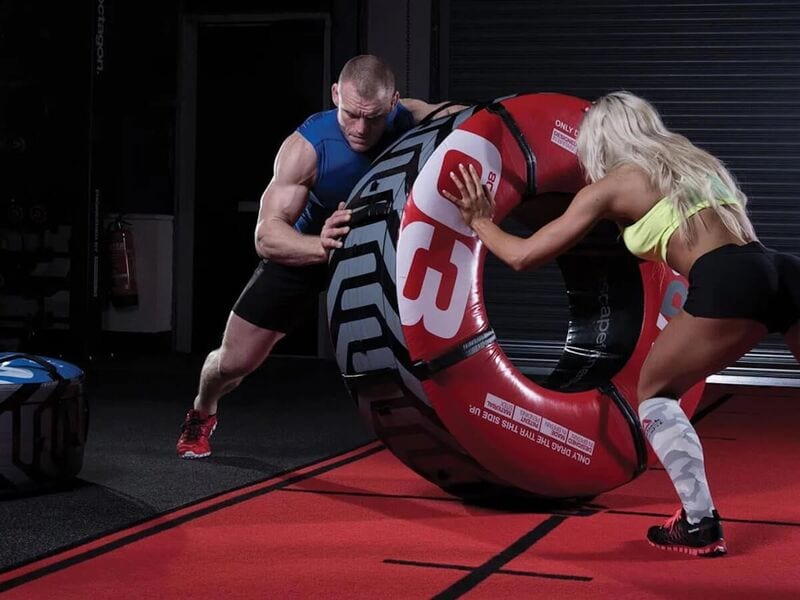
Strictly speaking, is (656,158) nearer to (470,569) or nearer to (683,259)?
(683,259)

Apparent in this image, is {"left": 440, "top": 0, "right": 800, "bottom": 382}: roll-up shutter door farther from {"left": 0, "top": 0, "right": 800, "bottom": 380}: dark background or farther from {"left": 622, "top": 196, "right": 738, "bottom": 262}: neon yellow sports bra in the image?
{"left": 622, "top": 196, "right": 738, "bottom": 262}: neon yellow sports bra

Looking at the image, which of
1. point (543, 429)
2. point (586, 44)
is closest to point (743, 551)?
point (543, 429)

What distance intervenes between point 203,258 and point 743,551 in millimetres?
5864

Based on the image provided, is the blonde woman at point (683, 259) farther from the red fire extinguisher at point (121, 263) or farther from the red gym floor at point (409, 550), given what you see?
the red fire extinguisher at point (121, 263)

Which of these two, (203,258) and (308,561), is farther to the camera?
(203,258)

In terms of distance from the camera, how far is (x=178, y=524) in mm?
3256

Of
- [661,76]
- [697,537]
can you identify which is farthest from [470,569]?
[661,76]

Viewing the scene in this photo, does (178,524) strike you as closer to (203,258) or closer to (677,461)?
(677,461)

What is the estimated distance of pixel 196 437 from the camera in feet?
14.3

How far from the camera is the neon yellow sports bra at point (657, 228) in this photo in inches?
113

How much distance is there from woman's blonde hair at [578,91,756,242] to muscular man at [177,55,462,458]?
0.77 m

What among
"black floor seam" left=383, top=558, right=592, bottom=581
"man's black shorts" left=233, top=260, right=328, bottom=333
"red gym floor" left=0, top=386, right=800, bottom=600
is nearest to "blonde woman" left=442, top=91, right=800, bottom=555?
"red gym floor" left=0, top=386, right=800, bottom=600

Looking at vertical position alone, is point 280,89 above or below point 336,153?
above

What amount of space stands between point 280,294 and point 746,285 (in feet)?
5.59
